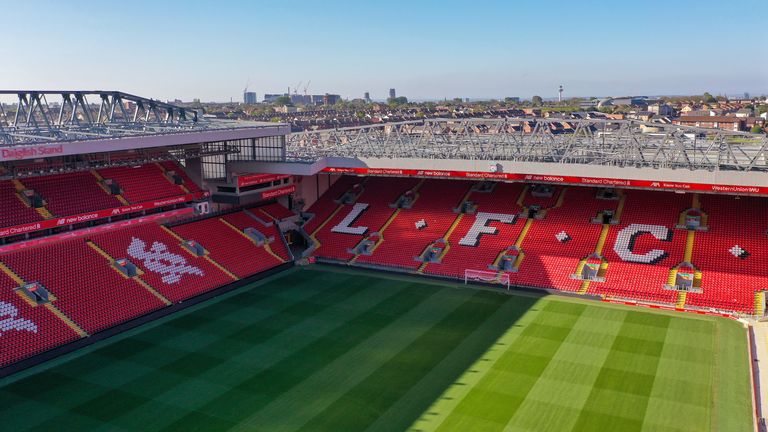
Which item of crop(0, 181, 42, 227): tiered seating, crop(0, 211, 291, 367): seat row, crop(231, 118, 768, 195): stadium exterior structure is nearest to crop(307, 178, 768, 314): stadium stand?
crop(231, 118, 768, 195): stadium exterior structure

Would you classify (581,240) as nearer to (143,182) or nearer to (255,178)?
(255,178)

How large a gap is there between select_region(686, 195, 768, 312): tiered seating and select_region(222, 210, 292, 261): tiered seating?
93.1 ft

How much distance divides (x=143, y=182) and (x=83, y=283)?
9.80 meters

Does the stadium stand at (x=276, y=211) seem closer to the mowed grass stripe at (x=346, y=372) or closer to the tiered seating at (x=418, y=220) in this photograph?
the tiered seating at (x=418, y=220)

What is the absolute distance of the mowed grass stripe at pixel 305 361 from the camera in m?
24.4

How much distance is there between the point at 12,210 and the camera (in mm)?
34125

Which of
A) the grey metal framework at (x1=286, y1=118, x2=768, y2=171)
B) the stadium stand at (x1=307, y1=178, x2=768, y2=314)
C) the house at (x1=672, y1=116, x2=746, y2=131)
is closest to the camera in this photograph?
the stadium stand at (x1=307, y1=178, x2=768, y2=314)

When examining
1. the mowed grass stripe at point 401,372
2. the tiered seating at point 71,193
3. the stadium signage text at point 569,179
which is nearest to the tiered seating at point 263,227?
the stadium signage text at point 569,179

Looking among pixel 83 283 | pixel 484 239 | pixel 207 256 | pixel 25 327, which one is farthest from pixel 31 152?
pixel 484 239

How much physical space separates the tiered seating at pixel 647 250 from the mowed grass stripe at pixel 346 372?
10089 mm

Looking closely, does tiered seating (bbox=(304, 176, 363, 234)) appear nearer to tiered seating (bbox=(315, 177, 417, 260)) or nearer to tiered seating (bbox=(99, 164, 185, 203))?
tiered seating (bbox=(315, 177, 417, 260))

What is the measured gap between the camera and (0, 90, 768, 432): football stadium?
81.5ft

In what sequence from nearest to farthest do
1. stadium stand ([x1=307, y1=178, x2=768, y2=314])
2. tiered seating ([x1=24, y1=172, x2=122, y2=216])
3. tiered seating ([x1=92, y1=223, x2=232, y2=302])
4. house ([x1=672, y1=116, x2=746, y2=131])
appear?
tiered seating ([x1=24, y1=172, x2=122, y2=216])
stadium stand ([x1=307, y1=178, x2=768, y2=314])
tiered seating ([x1=92, y1=223, x2=232, y2=302])
house ([x1=672, y1=116, x2=746, y2=131])

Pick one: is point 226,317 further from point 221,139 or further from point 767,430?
point 767,430
